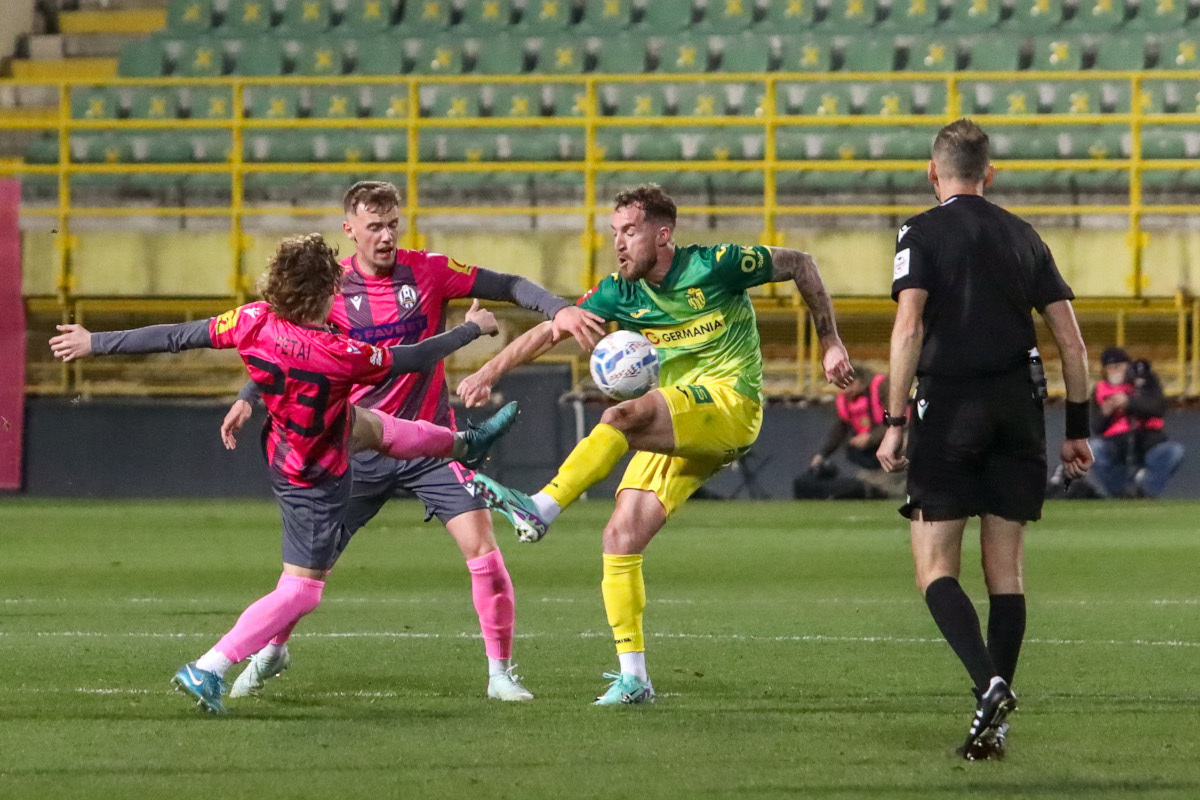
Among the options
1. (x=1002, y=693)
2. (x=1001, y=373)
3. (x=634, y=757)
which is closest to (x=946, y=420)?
(x=1001, y=373)

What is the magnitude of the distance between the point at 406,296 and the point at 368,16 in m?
15.0

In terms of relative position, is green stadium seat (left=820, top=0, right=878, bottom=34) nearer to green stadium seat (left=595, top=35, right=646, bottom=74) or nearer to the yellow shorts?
green stadium seat (left=595, top=35, right=646, bottom=74)

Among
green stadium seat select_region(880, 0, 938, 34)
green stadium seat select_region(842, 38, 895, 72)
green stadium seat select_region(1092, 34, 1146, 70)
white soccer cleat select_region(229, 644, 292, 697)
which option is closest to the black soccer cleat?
white soccer cleat select_region(229, 644, 292, 697)

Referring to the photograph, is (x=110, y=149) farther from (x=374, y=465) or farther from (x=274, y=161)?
(x=374, y=465)

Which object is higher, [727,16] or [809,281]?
[727,16]

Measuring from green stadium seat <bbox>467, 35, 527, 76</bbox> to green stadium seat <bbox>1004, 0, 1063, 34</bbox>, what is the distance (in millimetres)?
5135

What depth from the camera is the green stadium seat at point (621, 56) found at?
20.1 meters

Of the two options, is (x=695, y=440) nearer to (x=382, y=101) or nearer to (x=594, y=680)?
(x=594, y=680)

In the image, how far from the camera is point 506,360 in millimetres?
6746

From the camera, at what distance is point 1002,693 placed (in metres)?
5.18

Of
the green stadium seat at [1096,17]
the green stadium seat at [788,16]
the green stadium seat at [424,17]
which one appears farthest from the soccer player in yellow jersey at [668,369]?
the green stadium seat at [424,17]

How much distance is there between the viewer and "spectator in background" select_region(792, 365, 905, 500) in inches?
650

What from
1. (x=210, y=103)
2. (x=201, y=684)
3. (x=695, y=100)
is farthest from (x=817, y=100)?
(x=201, y=684)

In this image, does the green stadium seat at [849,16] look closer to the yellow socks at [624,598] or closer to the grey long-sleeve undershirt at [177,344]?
the yellow socks at [624,598]
